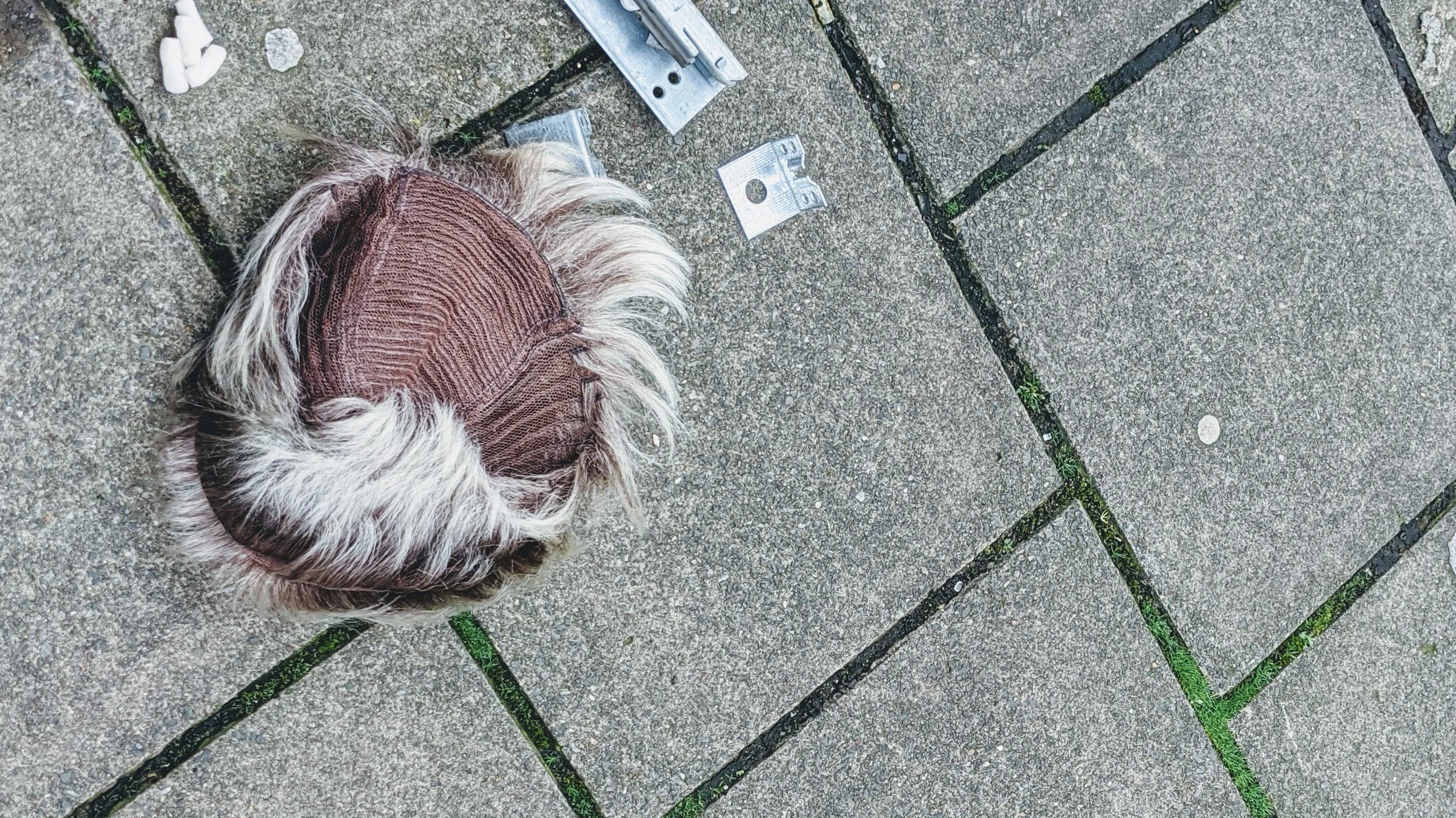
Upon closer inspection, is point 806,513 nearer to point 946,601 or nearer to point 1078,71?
point 946,601

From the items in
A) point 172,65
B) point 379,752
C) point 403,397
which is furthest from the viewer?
point 379,752

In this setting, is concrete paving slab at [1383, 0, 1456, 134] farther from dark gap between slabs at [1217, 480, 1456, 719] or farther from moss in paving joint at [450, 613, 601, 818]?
moss in paving joint at [450, 613, 601, 818]

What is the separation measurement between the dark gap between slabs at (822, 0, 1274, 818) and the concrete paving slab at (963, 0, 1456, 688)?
0.09 ft

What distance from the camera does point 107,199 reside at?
163cm

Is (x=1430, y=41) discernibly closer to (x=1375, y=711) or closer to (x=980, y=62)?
(x=980, y=62)

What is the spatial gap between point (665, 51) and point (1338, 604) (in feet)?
6.05

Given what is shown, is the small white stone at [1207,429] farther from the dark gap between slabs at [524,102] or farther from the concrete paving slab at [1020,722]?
the dark gap between slabs at [524,102]

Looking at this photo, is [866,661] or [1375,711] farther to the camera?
[1375,711]

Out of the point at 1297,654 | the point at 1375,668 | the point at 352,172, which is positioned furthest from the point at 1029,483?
the point at 352,172

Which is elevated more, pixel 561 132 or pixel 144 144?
pixel 144 144

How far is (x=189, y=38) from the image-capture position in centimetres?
162

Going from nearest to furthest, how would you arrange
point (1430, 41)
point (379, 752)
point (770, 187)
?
point (379, 752)
point (770, 187)
point (1430, 41)

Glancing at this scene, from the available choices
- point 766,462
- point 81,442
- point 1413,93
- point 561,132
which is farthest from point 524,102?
point 1413,93

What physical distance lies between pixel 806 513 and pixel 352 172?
993 mm
